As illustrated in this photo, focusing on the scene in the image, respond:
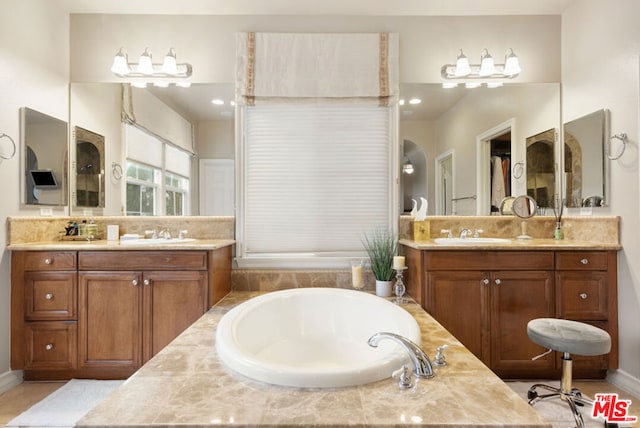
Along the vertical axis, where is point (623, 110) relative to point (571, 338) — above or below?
above

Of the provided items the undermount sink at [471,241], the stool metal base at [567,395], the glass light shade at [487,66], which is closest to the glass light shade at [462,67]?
the glass light shade at [487,66]

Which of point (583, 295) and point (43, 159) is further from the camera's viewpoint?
point (43, 159)

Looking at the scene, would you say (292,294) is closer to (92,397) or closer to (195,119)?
(92,397)

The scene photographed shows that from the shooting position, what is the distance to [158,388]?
3.95ft

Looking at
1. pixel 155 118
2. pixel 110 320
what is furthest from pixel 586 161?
pixel 110 320

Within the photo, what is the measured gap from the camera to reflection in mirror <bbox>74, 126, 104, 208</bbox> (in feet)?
8.92

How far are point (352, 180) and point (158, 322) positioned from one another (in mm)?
1721

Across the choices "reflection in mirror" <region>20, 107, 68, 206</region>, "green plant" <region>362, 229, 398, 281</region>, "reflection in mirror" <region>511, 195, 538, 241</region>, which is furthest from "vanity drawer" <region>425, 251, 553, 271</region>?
"reflection in mirror" <region>20, 107, 68, 206</region>

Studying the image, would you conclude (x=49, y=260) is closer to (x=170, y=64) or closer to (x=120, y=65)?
(x=120, y=65)

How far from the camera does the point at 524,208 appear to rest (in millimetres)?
2666

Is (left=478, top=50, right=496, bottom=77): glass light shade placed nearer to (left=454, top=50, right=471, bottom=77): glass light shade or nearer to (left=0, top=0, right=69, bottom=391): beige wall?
(left=454, top=50, right=471, bottom=77): glass light shade

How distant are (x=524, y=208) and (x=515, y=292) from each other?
0.78 m

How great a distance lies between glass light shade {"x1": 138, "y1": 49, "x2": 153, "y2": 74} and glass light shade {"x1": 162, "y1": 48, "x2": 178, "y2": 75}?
0.10 metres

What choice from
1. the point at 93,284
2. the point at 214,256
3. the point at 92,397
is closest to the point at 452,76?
the point at 214,256
